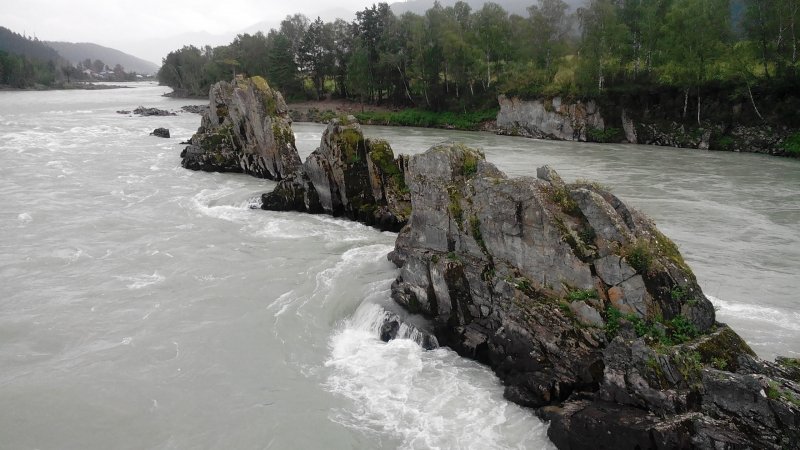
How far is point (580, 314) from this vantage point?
13773 millimetres

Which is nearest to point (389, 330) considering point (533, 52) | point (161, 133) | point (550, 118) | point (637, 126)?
point (637, 126)

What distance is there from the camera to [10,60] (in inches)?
5610

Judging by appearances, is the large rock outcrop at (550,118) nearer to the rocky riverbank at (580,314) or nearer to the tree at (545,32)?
the tree at (545,32)

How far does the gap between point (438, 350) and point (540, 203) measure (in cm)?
545

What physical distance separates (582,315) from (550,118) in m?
52.2

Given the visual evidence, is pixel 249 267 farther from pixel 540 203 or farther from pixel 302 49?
pixel 302 49

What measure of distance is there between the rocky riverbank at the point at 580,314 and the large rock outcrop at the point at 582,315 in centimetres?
3

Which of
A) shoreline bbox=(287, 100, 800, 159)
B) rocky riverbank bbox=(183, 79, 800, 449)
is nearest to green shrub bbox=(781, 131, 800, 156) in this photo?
shoreline bbox=(287, 100, 800, 159)

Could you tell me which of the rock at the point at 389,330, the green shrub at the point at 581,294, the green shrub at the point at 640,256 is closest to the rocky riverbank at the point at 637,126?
the green shrub at the point at 640,256

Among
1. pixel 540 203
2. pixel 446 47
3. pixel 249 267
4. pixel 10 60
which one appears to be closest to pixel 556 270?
pixel 540 203

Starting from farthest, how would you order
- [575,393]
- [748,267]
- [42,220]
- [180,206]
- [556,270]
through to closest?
[180,206], [42,220], [748,267], [556,270], [575,393]

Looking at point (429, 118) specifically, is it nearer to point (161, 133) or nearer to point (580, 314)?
point (161, 133)

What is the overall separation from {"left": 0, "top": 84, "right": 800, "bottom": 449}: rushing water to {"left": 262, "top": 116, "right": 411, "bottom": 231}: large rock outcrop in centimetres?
128

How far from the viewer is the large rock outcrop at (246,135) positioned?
→ 39.2m
